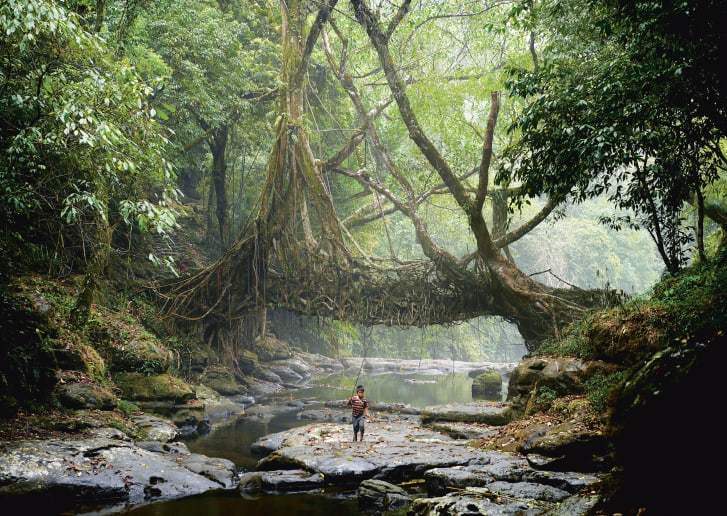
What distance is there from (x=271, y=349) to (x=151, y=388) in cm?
1201

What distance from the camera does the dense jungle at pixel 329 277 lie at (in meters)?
6.11

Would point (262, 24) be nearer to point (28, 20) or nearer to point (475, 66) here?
point (475, 66)

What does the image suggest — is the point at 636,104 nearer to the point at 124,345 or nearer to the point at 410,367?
the point at 124,345

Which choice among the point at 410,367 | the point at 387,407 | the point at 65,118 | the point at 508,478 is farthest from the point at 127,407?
the point at 410,367

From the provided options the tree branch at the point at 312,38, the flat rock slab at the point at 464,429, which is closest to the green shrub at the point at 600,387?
the flat rock slab at the point at 464,429

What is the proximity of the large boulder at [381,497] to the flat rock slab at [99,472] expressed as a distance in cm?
207

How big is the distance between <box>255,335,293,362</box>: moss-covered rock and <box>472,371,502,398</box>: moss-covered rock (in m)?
8.41

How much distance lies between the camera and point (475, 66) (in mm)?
20656

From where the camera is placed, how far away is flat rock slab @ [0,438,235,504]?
659 centimetres

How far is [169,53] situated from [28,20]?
9.21m

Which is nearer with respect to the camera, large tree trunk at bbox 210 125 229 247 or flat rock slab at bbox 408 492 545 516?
flat rock slab at bbox 408 492 545 516

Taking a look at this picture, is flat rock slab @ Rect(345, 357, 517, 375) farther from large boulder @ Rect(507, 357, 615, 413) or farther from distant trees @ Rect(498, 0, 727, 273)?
distant trees @ Rect(498, 0, 727, 273)

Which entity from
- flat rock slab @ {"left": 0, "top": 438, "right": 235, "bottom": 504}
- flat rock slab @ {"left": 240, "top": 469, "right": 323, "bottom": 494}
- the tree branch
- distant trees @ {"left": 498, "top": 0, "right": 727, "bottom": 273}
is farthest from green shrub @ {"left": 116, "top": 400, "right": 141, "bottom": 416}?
the tree branch

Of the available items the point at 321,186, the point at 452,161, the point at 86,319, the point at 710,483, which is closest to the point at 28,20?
the point at 86,319
